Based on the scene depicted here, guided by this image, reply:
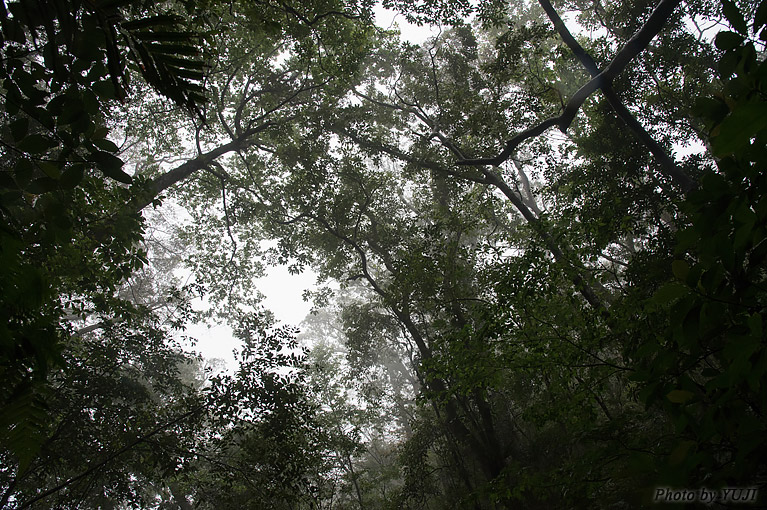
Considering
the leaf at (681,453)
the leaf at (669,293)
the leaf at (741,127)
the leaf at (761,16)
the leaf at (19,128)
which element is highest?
the leaf at (19,128)

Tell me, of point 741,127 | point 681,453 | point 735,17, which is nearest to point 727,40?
point 735,17

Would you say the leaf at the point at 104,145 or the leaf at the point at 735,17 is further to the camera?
the leaf at the point at 104,145

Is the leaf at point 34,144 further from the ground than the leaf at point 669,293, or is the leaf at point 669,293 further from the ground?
the leaf at point 34,144

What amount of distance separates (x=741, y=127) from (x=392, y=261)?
662cm

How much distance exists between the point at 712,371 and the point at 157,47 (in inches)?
62.9

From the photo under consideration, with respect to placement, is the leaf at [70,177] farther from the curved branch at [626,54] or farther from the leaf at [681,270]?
the curved branch at [626,54]

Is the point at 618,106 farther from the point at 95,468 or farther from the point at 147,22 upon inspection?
the point at 95,468

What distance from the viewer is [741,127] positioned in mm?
528

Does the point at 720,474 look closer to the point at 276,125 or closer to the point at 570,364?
the point at 570,364

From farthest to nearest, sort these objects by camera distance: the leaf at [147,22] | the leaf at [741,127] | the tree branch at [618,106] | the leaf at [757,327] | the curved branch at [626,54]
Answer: the tree branch at [618,106], the curved branch at [626,54], the leaf at [147,22], the leaf at [757,327], the leaf at [741,127]

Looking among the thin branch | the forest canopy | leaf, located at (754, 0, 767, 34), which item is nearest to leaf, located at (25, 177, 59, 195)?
the forest canopy

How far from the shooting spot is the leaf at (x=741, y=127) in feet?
1.69

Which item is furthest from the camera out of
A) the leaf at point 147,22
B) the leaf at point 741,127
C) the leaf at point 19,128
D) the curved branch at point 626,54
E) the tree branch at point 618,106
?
the tree branch at point 618,106

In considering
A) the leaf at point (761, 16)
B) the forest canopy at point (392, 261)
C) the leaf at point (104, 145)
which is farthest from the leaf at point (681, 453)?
the leaf at point (104, 145)
